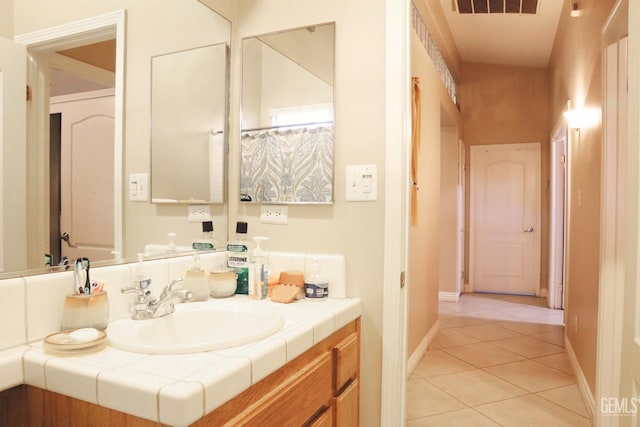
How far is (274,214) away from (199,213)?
0.32 metres

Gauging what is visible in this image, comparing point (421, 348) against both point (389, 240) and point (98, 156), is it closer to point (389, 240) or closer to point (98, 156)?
point (389, 240)

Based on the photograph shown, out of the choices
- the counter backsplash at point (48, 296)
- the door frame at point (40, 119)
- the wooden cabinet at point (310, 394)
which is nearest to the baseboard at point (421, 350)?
the wooden cabinet at point (310, 394)

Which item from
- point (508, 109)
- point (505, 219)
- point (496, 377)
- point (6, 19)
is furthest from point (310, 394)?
point (508, 109)

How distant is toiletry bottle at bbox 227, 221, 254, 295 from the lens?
5.35 ft

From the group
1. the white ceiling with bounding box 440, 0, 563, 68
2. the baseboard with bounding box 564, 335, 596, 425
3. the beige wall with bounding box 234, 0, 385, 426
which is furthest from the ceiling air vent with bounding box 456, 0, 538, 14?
the baseboard with bounding box 564, 335, 596, 425

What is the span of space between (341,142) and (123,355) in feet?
3.54

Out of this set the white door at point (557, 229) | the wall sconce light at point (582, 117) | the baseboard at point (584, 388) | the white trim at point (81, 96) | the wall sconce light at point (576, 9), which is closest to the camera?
the white trim at point (81, 96)

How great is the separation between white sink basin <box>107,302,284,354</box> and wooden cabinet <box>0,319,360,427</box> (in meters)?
0.12

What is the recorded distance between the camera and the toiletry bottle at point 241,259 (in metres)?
1.63

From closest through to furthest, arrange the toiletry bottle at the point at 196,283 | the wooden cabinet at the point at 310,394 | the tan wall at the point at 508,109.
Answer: the wooden cabinet at the point at 310,394, the toiletry bottle at the point at 196,283, the tan wall at the point at 508,109

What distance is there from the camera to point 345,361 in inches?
56.0

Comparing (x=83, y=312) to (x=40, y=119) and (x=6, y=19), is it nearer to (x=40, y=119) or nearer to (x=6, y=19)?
(x=40, y=119)

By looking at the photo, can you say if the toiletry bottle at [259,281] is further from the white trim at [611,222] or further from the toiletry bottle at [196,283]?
the white trim at [611,222]

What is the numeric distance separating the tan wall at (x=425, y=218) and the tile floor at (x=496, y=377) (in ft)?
0.98
